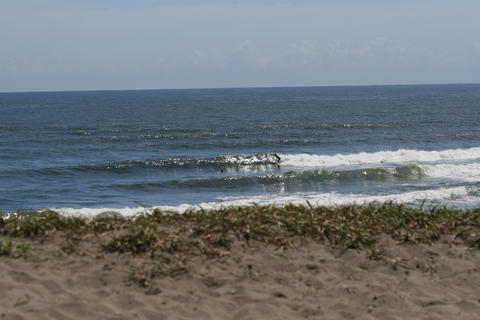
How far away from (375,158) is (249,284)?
19.1 metres

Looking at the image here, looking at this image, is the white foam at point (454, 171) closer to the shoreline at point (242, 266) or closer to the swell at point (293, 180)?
the swell at point (293, 180)

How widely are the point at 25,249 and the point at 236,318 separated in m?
2.59

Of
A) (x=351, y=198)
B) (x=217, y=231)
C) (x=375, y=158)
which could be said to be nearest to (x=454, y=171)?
(x=375, y=158)

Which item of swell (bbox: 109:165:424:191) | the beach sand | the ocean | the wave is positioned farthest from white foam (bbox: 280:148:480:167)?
the beach sand

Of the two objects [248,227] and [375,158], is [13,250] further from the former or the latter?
[375,158]

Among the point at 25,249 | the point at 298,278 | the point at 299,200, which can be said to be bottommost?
the point at 299,200

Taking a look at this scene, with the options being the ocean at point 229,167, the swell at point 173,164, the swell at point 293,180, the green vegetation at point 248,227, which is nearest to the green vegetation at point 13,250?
the green vegetation at point 248,227

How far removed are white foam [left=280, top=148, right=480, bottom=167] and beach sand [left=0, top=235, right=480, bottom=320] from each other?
16.1m

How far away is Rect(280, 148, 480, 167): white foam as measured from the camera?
891 inches

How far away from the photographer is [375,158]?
23.6 meters

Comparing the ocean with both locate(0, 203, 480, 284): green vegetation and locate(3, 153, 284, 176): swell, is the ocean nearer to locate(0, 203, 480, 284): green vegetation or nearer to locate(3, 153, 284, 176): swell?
locate(3, 153, 284, 176): swell

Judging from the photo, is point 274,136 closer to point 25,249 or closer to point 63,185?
point 63,185

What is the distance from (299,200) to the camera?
15383 mm

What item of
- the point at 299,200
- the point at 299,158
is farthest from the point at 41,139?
the point at 299,200
